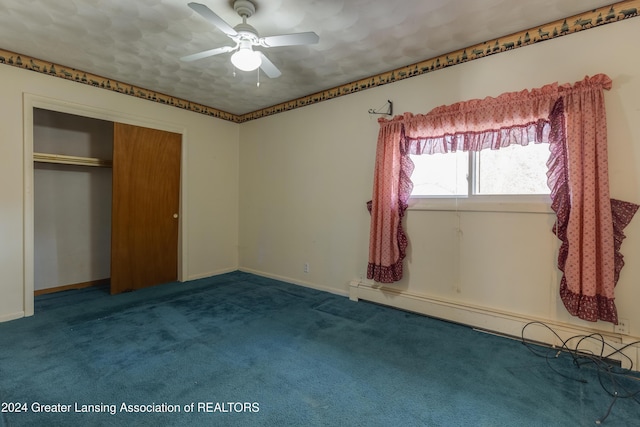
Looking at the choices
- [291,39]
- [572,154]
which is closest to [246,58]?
[291,39]

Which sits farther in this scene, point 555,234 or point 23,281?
point 23,281

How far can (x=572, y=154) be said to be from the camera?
2.17 metres

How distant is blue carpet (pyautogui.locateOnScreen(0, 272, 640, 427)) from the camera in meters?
1.59

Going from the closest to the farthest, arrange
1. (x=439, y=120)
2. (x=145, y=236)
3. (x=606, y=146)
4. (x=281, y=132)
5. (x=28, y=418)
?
(x=28, y=418) < (x=606, y=146) < (x=439, y=120) < (x=145, y=236) < (x=281, y=132)

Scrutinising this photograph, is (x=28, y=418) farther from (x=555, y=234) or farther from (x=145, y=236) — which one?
(x=555, y=234)

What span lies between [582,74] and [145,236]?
15.9ft

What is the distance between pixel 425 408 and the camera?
5.41 ft

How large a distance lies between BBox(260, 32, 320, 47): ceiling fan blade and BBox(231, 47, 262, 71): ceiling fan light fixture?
110mm

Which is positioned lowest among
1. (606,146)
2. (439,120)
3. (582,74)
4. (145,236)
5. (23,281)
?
(23,281)

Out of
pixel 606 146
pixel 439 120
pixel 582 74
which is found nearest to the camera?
pixel 606 146

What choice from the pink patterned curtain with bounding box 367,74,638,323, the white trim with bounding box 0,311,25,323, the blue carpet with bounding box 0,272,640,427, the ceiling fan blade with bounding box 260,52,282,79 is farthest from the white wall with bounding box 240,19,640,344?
the white trim with bounding box 0,311,25,323

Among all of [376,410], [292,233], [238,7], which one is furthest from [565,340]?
[238,7]

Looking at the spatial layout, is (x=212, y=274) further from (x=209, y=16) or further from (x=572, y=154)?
(x=572, y=154)

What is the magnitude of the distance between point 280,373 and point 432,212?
6.61 ft
